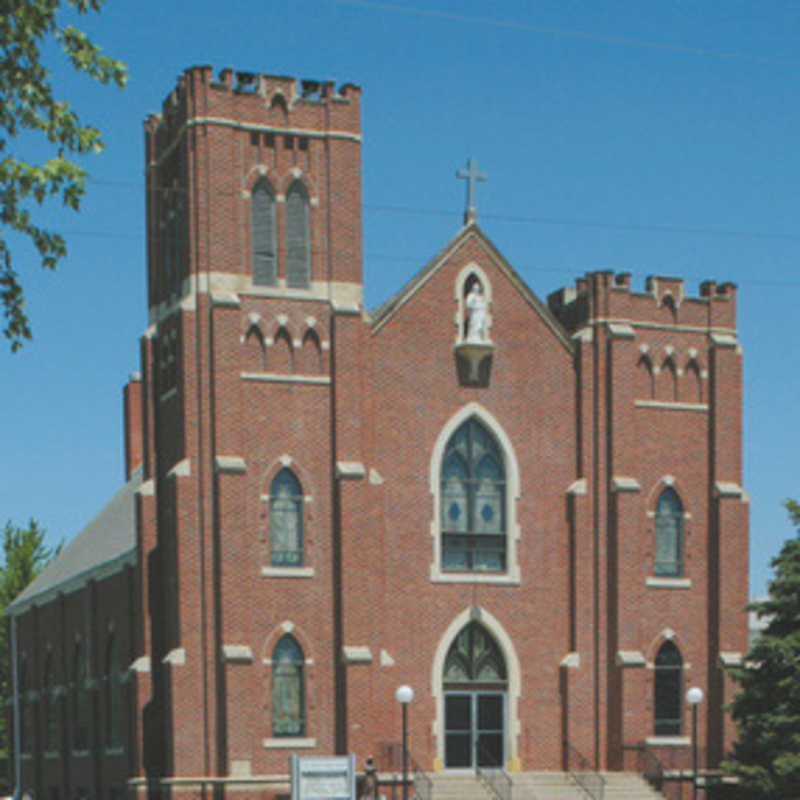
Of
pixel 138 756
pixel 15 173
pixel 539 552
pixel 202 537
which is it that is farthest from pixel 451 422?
pixel 15 173

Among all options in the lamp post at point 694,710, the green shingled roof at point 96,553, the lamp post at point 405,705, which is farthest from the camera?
the green shingled roof at point 96,553

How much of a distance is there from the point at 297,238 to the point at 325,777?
1276 centimetres

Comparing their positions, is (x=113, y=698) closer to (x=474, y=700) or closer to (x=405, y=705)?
(x=474, y=700)

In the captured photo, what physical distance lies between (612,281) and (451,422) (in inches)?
210

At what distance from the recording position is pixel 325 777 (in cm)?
3061

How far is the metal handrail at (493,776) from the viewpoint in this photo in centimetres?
3775

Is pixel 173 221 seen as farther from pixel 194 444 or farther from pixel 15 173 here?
pixel 15 173

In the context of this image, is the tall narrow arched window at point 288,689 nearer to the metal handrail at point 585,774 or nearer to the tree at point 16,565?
the metal handrail at point 585,774

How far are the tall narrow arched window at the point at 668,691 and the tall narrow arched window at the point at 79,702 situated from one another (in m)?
14.9

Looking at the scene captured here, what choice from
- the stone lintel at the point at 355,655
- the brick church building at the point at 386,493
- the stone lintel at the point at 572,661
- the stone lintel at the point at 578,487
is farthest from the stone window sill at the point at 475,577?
the stone lintel at the point at 355,655

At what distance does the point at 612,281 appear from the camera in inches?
1629

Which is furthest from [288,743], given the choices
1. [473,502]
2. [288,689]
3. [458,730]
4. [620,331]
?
[620,331]

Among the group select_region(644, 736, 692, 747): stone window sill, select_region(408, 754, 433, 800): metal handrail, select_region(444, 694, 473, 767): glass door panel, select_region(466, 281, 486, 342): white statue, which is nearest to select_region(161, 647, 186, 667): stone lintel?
select_region(408, 754, 433, 800): metal handrail

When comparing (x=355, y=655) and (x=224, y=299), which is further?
(x=224, y=299)
